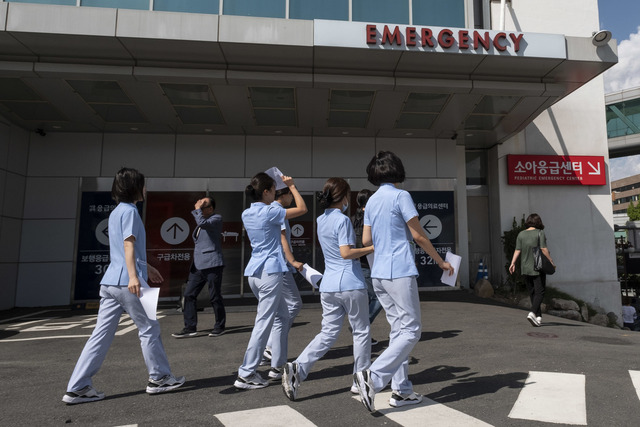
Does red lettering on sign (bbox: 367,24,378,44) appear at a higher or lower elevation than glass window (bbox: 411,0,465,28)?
lower

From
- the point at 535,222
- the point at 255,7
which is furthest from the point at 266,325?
the point at 255,7

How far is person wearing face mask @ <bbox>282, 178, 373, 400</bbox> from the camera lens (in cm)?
303

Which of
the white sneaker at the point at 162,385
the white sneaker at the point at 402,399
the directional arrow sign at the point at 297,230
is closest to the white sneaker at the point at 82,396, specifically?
the white sneaker at the point at 162,385

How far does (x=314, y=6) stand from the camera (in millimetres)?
8703

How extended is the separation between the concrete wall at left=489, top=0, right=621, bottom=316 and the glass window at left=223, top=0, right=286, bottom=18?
21.2ft

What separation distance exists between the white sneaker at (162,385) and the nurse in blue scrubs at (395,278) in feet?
4.97

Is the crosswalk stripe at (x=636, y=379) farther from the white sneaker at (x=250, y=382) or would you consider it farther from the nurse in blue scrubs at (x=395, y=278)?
the white sneaker at (x=250, y=382)

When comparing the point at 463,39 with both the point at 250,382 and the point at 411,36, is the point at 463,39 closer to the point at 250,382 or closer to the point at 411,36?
the point at 411,36

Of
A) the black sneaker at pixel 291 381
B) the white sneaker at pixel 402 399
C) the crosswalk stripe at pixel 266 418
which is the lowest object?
the crosswalk stripe at pixel 266 418

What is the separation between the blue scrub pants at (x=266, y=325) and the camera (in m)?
3.27

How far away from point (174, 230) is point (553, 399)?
30.1 feet

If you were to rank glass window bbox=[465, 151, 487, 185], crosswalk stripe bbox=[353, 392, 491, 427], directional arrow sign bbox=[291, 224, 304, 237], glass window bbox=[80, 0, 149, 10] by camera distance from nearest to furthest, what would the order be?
1. crosswalk stripe bbox=[353, 392, 491, 427]
2. glass window bbox=[80, 0, 149, 10]
3. directional arrow sign bbox=[291, 224, 304, 237]
4. glass window bbox=[465, 151, 487, 185]

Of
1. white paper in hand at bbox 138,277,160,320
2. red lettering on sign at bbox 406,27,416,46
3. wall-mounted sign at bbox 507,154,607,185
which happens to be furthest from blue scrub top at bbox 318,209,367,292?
wall-mounted sign at bbox 507,154,607,185

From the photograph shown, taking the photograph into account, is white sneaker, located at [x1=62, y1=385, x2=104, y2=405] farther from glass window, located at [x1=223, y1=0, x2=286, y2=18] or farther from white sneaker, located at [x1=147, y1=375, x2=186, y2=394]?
glass window, located at [x1=223, y1=0, x2=286, y2=18]
